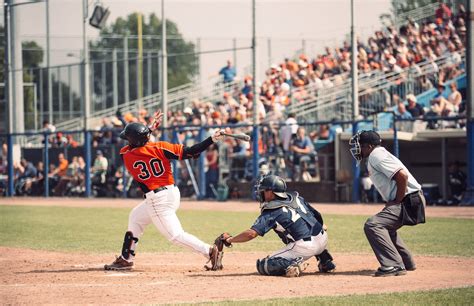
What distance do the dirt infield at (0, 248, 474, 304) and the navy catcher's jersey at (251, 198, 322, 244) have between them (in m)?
0.50

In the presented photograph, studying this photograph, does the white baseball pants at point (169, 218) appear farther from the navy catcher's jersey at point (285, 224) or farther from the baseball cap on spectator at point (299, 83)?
the baseball cap on spectator at point (299, 83)

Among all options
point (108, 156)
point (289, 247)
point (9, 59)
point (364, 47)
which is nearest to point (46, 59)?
point (9, 59)

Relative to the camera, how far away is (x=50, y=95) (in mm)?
41625

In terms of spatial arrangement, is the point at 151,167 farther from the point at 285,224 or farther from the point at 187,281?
the point at 285,224

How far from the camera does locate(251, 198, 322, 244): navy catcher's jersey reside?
10125 millimetres

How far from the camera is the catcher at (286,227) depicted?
10203 mm

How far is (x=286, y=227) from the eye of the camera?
10.3m

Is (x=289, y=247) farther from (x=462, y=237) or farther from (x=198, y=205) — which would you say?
(x=198, y=205)

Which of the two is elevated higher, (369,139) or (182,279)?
(369,139)

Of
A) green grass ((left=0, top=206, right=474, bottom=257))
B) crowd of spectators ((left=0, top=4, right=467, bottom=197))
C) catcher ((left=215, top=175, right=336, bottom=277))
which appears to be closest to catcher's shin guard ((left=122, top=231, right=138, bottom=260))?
catcher ((left=215, top=175, right=336, bottom=277))

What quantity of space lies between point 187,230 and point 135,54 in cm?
3593

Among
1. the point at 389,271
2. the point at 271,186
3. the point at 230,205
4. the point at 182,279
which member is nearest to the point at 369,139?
the point at 271,186

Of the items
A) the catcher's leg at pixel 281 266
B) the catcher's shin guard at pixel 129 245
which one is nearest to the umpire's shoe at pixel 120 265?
the catcher's shin guard at pixel 129 245

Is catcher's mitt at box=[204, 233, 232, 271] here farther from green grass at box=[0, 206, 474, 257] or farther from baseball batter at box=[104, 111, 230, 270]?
green grass at box=[0, 206, 474, 257]
